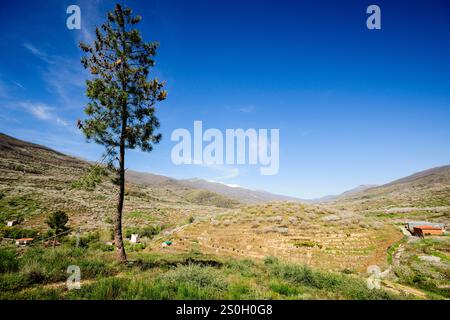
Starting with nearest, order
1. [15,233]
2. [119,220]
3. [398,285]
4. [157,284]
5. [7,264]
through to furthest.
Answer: [157,284] < [7,264] < [119,220] < [398,285] < [15,233]

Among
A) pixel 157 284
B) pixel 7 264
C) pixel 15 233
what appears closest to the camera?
pixel 157 284

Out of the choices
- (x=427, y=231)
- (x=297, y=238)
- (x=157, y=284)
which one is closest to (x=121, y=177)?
(x=157, y=284)

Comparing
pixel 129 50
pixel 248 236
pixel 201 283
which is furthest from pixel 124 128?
pixel 248 236

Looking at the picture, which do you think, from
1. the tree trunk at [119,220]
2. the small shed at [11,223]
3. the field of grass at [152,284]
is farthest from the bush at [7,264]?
the small shed at [11,223]

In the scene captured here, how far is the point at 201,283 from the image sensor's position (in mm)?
7422

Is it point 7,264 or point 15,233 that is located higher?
point 7,264

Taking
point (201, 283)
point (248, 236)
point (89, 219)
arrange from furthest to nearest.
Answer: point (89, 219) < point (248, 236) < point (201, 283)

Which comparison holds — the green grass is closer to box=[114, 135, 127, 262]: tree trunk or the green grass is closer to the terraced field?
box=[114, 135, 127, 262]: tree trunk

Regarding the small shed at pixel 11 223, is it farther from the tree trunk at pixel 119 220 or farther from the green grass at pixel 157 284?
the tree trunk at pixel 119 220

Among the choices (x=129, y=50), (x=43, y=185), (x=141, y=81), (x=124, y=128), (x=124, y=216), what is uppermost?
(x=129, y=50)

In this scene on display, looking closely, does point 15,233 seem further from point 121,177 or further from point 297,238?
point 297,238

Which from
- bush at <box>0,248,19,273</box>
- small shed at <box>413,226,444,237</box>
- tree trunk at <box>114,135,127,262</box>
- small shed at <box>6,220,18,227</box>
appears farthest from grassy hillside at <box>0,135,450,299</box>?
small shed at <box>413,226,444,237</box>
